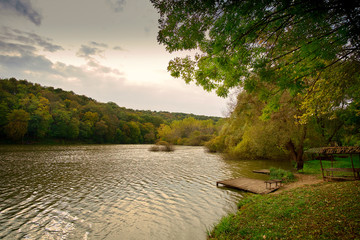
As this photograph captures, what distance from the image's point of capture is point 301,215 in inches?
226

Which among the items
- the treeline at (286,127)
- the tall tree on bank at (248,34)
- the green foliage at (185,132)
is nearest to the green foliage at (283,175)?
the treeline at (286,127)

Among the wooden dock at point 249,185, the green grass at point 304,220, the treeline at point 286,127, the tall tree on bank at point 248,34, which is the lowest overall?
the wooden dock at point 249,185

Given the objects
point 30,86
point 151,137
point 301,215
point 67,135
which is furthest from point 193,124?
point 301,215

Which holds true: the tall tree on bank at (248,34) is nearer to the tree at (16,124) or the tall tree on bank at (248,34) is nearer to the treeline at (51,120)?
the tree at (16,124)

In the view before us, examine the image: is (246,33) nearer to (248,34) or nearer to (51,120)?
(248,34)

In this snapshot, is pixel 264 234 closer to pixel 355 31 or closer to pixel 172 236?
pixel 172 236

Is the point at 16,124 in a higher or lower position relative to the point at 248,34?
lower

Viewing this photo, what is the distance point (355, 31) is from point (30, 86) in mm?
91726

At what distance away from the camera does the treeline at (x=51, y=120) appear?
49.1 meters

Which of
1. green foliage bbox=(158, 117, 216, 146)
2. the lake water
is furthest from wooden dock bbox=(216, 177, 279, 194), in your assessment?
green foliage bbox=(158, 117, 216, 146)

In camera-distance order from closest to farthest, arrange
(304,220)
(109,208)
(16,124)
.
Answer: (304,220) → (109,208) → (16,124)

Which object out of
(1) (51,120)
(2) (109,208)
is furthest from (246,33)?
(1) (51,120)

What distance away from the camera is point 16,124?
157ft

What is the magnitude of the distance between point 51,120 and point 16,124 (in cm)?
1043
